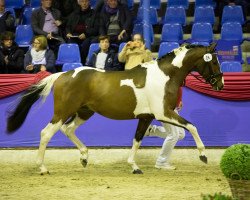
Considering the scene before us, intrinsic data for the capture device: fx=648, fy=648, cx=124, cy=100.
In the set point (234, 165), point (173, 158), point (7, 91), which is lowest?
point (173, 158)

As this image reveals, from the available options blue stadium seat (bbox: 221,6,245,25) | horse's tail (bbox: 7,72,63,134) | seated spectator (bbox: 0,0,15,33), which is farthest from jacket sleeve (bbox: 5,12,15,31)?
blue stadium seat (bbox: 221,6,245,25)

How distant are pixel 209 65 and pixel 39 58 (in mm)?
3724

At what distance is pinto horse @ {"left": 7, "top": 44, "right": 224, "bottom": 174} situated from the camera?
9.66 m

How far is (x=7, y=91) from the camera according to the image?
11.1 m

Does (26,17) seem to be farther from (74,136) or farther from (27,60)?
(74,136)

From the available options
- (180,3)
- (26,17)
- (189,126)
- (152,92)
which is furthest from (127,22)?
(189,126)

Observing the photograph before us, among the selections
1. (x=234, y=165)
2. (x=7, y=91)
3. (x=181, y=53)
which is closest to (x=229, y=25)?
(x=181, y=53)

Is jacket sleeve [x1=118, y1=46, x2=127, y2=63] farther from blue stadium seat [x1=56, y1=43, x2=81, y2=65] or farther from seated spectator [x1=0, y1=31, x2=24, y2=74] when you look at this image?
seated spectator [x1=0, y1=31, x2=24, y2=74]

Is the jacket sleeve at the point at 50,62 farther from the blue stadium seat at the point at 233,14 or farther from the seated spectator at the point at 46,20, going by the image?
the blue stadium seat at the point at 233,14

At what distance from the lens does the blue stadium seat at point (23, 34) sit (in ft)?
47.6

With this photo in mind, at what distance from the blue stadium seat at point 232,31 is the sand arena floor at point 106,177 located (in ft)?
12.6

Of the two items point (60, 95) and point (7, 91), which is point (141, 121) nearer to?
point (60, 95)

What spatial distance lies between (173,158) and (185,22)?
503cm

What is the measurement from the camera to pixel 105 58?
11875 mm
